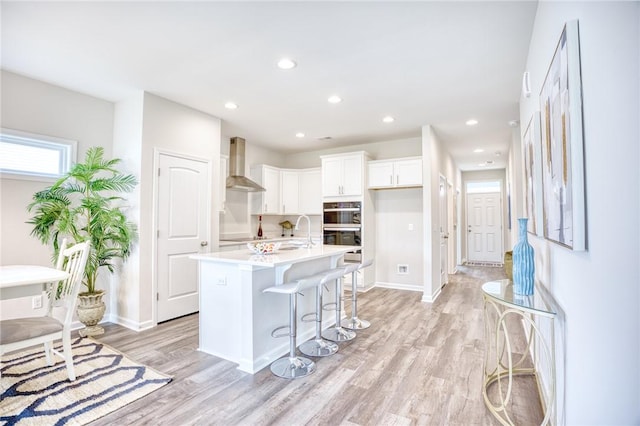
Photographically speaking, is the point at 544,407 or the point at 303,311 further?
the point at 303,311

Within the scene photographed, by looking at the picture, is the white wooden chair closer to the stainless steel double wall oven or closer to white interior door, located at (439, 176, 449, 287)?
the stainless steel double wall oven

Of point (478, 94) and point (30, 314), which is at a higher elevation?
point (478, 94)

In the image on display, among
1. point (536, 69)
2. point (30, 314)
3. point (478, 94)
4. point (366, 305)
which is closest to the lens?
point (536, 69)

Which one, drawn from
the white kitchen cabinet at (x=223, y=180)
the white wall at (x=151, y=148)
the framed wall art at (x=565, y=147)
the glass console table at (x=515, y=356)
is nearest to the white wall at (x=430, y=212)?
the glass console table at (x=515, y=356)

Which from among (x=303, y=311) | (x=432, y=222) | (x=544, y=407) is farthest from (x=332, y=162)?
(x=544, y=407)

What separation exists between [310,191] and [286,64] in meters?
3.44

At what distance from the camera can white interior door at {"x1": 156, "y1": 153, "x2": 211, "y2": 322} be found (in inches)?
147

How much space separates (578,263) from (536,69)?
1.65 metres

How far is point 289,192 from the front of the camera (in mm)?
6285

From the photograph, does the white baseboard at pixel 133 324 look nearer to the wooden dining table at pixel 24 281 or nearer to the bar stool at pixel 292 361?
the wooden dining table at pixel 24 281

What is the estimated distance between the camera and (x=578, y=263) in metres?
1.35

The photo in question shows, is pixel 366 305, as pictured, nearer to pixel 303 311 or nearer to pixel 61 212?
pixel 303 311

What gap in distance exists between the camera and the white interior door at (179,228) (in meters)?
3.73

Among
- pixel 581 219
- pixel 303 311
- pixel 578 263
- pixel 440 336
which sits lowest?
pixel 440 336
